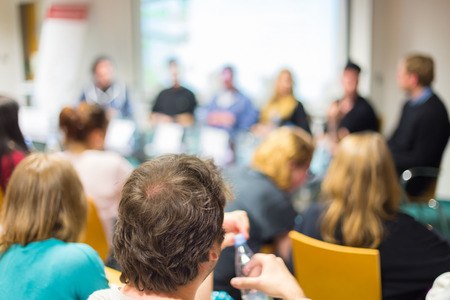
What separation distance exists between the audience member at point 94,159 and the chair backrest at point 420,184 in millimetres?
2235

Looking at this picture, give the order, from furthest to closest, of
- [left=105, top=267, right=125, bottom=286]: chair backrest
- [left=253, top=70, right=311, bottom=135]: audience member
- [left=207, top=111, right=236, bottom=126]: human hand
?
[left=207, top=111, right=236, bottom=126]: human hand
[left=253, top=70, right=311, bottom=135]: audience member
[left=105, top=267, right=125, bottom=286]: chair backrest

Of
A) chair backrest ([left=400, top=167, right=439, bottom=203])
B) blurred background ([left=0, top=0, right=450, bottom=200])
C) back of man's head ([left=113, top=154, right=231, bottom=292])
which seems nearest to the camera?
back of man's head ([left=113, top=154, right=231, bottom=292])

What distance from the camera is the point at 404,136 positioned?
4.09 metres

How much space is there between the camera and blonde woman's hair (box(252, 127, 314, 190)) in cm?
227

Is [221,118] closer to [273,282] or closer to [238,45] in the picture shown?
[238,45]

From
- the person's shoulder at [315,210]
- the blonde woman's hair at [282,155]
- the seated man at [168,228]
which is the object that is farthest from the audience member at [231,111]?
the seated man at [168,228]

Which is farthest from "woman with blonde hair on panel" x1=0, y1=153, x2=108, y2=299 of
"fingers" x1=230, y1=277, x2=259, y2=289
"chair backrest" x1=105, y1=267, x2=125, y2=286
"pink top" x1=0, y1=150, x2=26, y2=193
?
"pink top" x1=0, y1=150, x2=26, y2=193

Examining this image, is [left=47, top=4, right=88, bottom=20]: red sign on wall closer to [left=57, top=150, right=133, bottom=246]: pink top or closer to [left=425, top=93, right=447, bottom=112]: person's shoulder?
[left=57, top=150, right=133, bottom=246]: pink top

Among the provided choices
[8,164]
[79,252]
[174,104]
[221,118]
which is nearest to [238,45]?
[174,104]

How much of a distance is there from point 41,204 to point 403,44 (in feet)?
17.1

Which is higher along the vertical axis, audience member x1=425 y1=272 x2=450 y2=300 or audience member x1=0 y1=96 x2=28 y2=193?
audience member x1=0 y1=96 x2=28 y2=193

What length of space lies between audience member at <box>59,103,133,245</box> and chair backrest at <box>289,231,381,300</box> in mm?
1251

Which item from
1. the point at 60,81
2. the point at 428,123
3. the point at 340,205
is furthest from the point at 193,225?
the point at 60,81

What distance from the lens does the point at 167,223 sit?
913 mm
